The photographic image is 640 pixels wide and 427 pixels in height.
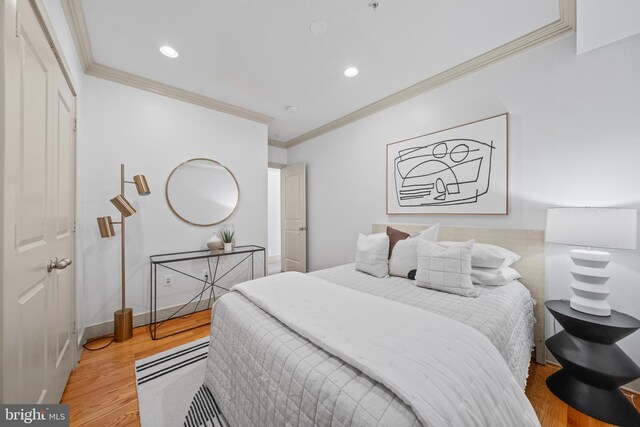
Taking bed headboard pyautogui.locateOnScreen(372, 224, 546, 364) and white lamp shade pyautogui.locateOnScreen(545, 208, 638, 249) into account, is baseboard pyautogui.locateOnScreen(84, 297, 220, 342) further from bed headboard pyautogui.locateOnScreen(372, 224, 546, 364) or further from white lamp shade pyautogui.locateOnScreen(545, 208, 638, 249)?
white lamp shade pyautogui.locateOnScreen(545, 208, 638, 249)

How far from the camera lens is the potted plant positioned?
3.03m

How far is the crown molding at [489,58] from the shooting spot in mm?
1793

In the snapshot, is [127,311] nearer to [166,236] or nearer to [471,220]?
[166,236]

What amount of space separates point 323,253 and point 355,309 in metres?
2.63

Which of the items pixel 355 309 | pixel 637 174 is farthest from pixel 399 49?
pixel 355 309

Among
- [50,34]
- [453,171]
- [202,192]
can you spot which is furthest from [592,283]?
[202,192]

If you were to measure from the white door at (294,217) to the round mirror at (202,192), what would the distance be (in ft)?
4.28

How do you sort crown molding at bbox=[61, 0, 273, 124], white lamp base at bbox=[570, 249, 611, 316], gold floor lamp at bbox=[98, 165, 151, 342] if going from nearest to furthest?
white lamp base at bbox=[570, 249, 611, 316] → crown molding at bbox=[61, 0, 273, 124] → gold floor lamp at bbox=[98, 165, 151, 342]

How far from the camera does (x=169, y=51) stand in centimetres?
218

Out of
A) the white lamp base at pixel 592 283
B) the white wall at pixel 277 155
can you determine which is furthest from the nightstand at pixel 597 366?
the white wall at pixel 277 155

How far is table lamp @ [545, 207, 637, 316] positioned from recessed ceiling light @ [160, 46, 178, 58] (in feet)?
10.7

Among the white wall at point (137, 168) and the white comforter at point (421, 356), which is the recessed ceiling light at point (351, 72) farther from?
the white comforter at point (421, 356)

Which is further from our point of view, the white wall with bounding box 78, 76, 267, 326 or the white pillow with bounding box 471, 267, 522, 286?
the white wall with bounding box 78, 76, 267, 326

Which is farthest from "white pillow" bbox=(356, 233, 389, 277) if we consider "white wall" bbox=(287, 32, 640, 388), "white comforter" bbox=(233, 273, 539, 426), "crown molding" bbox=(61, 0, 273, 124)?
"crown molding" bbox=(61, 0, 273, 124)
